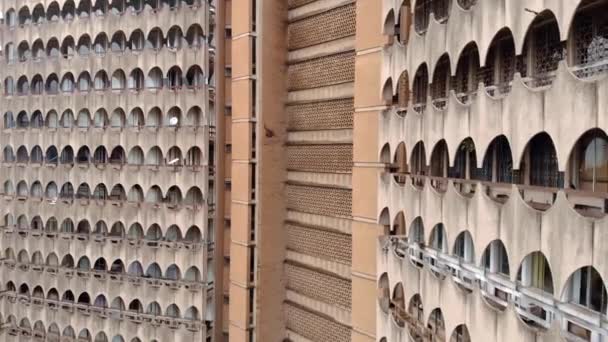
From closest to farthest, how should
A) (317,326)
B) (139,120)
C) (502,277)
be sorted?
(502,277) → (317,326) → (139,120)

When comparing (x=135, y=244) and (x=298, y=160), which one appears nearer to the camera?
(x=298, y=160)

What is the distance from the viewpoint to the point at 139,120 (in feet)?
89.0

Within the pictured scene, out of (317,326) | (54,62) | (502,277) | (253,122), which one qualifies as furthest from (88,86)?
(502,277)

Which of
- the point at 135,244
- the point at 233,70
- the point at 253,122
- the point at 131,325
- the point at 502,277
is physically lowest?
the point at 131,325

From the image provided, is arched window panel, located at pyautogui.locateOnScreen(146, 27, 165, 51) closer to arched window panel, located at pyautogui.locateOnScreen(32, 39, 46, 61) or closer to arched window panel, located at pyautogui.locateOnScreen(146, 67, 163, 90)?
arched window panel, located at pyautogui.locateOnScreen(146, 67, 163, 90)

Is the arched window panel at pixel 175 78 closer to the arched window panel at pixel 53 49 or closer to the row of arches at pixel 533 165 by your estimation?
the arched window panel at pixel 53 49

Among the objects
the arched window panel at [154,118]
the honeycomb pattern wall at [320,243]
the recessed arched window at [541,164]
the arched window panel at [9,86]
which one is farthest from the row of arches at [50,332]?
the recessed arched window at [541,164]

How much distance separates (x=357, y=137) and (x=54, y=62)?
1990 centimetres

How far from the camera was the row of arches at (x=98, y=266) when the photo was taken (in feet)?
84.5

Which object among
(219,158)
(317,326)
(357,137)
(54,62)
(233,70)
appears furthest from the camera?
(54,62)

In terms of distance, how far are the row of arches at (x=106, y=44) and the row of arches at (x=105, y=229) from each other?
848 centimetres

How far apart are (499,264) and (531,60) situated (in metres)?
3.98

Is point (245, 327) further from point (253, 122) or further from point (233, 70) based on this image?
point (233, 70)

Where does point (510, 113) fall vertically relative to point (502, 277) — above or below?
above
